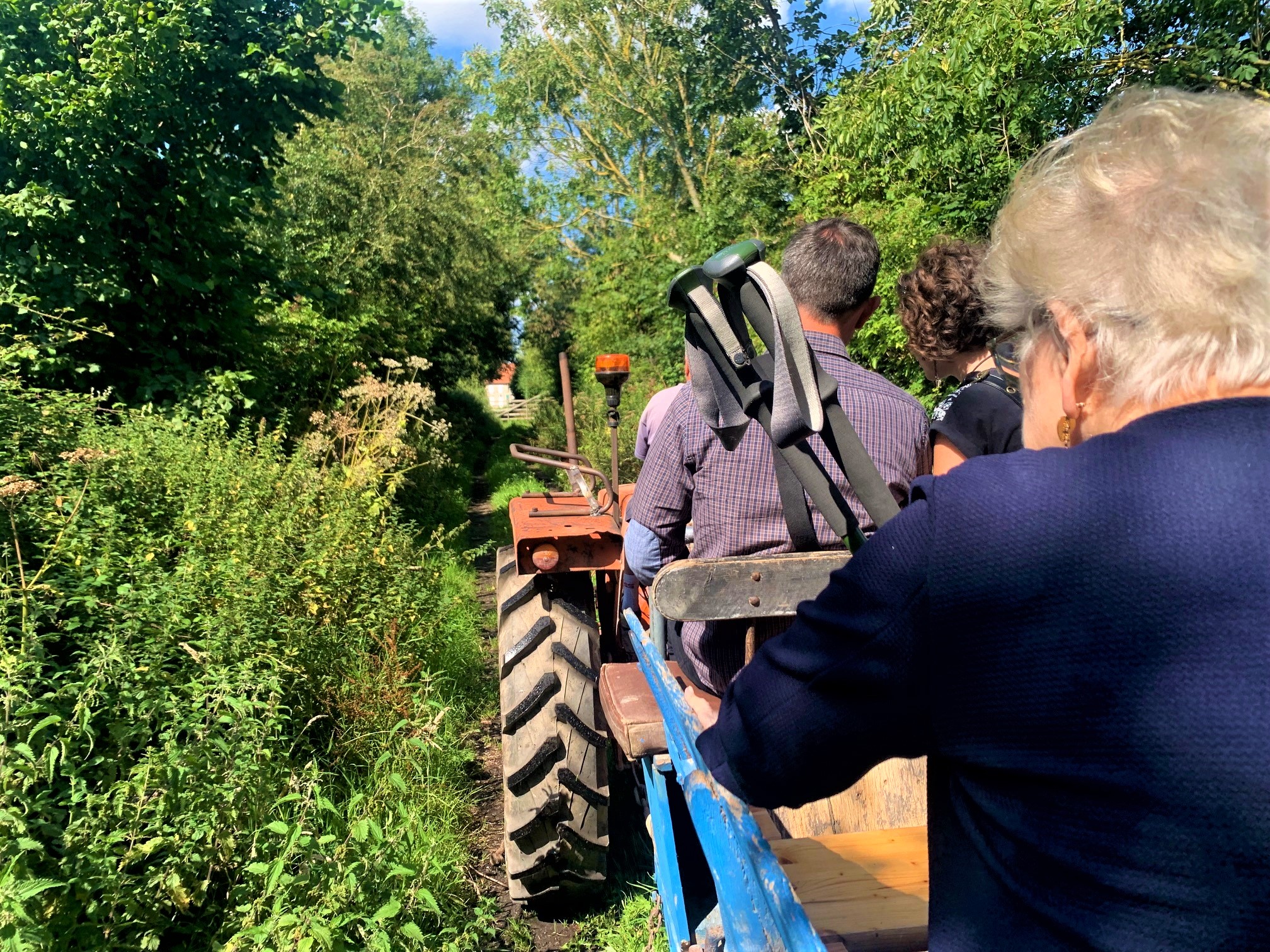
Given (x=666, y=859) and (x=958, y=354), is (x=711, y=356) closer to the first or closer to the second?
(x=666, y=859)

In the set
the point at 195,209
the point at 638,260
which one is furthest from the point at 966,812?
the point at 638,260

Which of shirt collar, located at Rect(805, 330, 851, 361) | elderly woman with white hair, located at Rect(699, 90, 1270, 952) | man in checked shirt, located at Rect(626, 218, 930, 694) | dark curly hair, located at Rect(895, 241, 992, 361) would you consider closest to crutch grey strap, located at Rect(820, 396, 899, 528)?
elderly woman with white hair, located at Rect(699, 90, 1270, 952)

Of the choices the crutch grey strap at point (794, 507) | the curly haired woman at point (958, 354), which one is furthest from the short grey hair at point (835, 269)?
the crutch grey strap at point (794, 507)

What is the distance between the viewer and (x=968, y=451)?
7.70 feet

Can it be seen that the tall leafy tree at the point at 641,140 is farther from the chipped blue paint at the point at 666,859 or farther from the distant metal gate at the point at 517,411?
the chipped blue paint at the point at 666,859

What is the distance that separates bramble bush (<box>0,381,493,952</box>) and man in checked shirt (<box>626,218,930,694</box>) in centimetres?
123

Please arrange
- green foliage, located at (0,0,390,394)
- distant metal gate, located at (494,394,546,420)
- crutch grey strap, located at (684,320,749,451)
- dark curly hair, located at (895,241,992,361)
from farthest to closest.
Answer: distant metal gate, located at (494,394,546,420)
green foliage, located at (0,0,390,394)
dark curly hair, located at (895,241,992,361)
crutch grey strap, located at (684,320,749,451)

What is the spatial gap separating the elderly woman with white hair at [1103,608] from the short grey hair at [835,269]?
1261mm

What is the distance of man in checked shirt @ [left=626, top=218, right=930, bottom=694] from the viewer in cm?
211

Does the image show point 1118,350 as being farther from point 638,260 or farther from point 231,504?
point 638,260

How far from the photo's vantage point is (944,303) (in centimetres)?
268

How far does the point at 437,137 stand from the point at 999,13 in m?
24.7

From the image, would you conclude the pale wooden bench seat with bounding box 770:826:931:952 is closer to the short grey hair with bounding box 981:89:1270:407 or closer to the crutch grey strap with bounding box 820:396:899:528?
the crutch grey strap with bounding box 820:396:899:528

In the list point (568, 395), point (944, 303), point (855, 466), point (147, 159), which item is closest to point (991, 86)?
point (944, 303)
